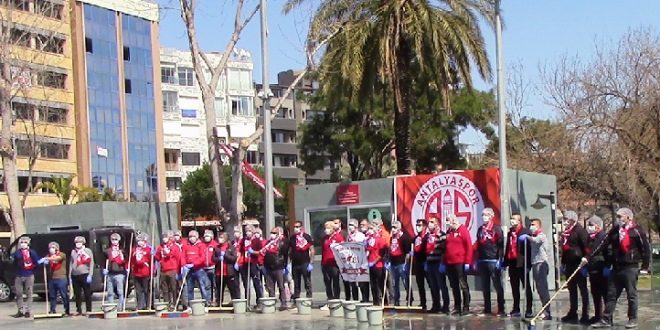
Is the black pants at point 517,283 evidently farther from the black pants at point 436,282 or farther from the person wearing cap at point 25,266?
the person wearing cap at point 25,266

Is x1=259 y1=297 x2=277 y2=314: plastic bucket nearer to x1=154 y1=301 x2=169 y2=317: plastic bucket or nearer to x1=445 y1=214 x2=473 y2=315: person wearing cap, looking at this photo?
x1=154 y1=301 x2=169 y2=317: plastic bucket

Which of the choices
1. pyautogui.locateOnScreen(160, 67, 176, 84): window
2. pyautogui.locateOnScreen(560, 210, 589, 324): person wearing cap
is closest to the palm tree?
pyautogui.locateOnScreen(560, 210, 589, 324): person wearing cap

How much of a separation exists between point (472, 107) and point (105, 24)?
3362cm

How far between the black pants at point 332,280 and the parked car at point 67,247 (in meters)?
6.96

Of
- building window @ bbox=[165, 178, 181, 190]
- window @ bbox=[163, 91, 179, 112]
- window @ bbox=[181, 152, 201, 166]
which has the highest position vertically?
window @ bbox=[163, 91, 179, 112]

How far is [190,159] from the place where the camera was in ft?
267

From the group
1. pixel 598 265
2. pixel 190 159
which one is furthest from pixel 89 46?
pixel 598 265

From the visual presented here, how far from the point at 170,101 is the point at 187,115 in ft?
6.43

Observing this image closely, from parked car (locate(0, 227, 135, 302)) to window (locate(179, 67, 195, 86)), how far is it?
54.7 m

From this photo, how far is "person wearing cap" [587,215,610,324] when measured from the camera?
15898 mm

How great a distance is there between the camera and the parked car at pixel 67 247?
26.8 meters

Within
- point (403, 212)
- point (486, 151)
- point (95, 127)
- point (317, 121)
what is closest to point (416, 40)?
point (403, 212)

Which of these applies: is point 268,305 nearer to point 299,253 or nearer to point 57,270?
Answer: point 299,253

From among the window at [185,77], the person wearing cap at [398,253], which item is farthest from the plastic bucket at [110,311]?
the window at [185,77]
